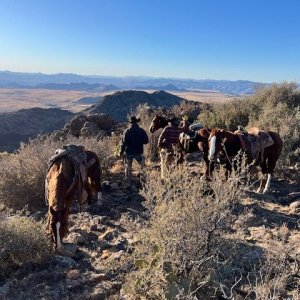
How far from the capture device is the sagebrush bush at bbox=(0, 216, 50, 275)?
5770mm

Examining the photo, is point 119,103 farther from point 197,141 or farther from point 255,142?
point 255,142

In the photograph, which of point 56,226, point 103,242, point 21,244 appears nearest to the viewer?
point 21,244

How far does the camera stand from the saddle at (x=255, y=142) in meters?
8.52

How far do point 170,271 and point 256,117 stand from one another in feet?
33.1

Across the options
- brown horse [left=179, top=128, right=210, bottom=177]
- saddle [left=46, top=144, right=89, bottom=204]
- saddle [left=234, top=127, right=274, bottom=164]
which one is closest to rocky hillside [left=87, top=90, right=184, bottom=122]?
brown horse [left=179, top=128, right=210, bottom=177]

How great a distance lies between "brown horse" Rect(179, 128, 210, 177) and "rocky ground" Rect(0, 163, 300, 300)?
4.41 feet

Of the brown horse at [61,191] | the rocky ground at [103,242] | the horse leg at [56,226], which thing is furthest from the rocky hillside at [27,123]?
the horse leg at [56,226]

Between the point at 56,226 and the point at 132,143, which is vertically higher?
the point at 132,143

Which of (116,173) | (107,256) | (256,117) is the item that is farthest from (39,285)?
(256,117)

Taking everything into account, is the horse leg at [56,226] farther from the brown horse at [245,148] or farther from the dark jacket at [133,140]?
the dark jacket at [133,140]

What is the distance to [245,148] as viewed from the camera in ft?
27.7

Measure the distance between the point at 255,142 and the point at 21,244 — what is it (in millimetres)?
5152

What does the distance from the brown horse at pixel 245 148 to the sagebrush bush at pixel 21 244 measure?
3.77m

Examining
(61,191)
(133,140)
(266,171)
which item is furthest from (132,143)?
(61,191)
